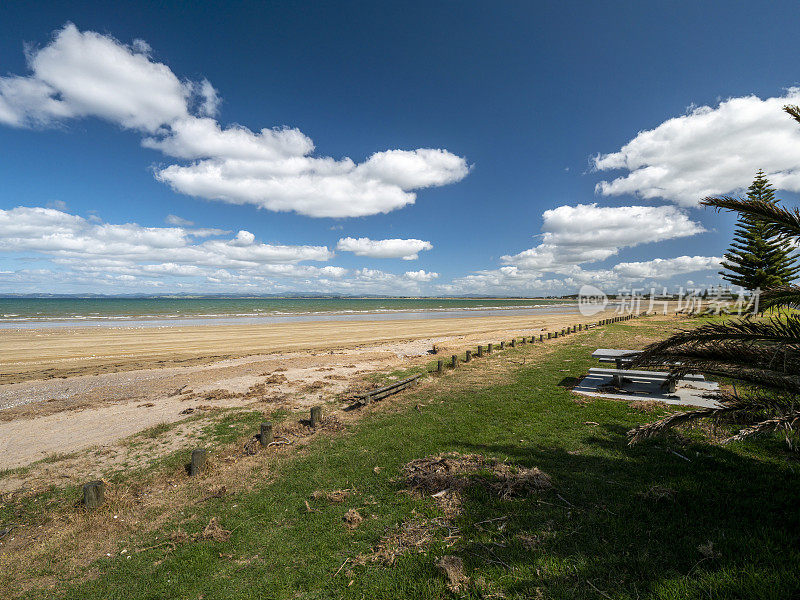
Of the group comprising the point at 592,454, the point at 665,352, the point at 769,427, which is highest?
the point at 665,352

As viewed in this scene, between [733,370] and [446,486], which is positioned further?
[446,486]

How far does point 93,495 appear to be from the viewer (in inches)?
249

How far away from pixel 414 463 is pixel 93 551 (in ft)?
18.5

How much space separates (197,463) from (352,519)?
4465 mm

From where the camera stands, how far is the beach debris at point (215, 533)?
17.8 ft

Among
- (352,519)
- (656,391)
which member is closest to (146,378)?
(352,519)

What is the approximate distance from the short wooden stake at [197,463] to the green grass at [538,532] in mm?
1471

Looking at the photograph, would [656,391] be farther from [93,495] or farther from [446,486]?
[93,495]

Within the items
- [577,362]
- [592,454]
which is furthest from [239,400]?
[577,362]

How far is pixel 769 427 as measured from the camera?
3.47 m

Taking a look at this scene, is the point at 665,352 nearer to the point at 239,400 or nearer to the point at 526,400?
the point at 526,400

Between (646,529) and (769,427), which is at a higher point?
(769,427)

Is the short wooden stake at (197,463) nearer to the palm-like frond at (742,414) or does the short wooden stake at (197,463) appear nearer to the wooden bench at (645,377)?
the palm-like frond at (742,414)

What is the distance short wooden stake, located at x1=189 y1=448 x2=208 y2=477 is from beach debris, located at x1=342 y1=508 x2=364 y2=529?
13.8ft
